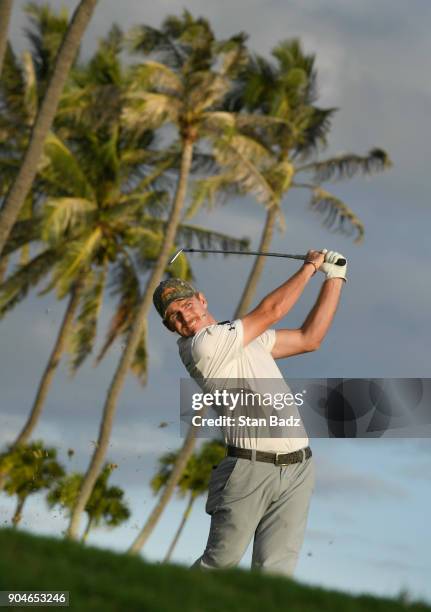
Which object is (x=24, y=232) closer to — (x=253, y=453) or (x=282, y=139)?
(x=282, y=139)

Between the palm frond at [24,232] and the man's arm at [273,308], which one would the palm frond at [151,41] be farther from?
the man's arm at [273,308]

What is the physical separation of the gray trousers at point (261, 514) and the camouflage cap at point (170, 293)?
→ 1081 mm

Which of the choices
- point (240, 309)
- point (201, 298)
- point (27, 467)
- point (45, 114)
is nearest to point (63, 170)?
point (240, 309)

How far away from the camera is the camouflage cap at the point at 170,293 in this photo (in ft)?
27.6

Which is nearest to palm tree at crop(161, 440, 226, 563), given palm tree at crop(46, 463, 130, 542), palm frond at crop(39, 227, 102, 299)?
palm tree at crop(46, 463, 130, 542)

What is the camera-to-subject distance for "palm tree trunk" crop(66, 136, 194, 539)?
104 feet

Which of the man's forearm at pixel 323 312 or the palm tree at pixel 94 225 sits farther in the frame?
the palm tree at pixel 94 225

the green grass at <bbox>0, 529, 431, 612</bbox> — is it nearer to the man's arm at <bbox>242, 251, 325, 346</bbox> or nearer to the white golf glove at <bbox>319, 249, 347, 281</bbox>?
the man's arm at <bbox>242, 251, 325, 346</bbox>

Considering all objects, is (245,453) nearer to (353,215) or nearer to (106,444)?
(106,444)

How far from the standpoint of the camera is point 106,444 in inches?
1266

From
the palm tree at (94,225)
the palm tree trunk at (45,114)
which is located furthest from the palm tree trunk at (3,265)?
the palm tree trunk at (45,114)

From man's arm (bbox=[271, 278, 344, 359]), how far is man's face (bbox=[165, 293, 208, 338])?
0.53 meters

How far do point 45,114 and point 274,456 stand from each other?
51.7 feet

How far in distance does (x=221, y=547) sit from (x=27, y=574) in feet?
9.44
